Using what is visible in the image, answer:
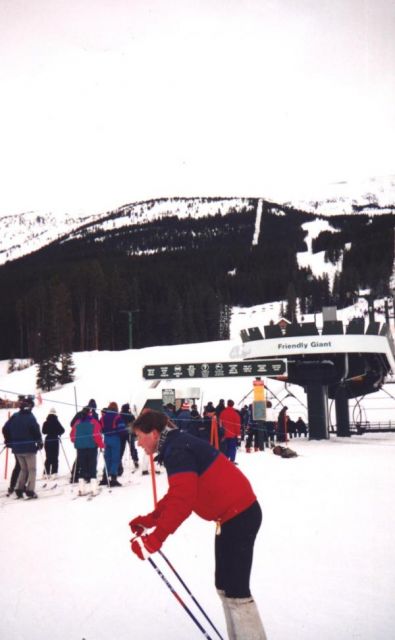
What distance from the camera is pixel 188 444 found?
3.31 m

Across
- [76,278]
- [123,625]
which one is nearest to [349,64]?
[123,625]

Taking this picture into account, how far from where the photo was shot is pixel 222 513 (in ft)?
10.7

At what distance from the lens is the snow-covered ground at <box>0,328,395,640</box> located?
13.5 ft

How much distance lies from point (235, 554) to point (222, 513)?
8.4 inches

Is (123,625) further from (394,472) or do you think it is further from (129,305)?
(129,305)

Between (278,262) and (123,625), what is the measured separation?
13527cm

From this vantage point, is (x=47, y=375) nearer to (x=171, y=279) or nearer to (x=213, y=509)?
(x=213, y=509)

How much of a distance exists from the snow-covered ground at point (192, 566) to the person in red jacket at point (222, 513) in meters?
0.78

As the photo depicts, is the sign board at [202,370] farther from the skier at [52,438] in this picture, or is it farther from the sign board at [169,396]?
the skier at [52,438]

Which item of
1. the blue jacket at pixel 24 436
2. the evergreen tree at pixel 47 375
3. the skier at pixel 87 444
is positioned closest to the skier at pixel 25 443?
the blue jacket at pixel 24 436

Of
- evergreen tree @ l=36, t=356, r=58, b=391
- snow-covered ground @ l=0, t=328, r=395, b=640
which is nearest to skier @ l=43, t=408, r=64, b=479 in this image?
snow-covered ground @ l=0, t=328, r=395, b=640

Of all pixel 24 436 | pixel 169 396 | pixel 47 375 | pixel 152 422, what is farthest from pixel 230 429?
pixel 47 375

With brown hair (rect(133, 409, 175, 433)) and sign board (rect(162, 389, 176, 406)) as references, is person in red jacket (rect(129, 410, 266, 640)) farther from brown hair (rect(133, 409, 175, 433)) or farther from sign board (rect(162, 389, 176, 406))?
sign board (rect(162, 389, 176, 406))

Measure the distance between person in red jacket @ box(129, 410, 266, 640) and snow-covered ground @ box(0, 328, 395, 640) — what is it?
2.54ft
